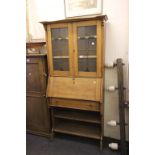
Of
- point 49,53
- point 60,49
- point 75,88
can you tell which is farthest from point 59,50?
point 75,88

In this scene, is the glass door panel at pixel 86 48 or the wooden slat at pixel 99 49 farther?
the glass door panel at pixel 86 48

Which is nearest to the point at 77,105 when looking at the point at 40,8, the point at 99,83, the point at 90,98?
the point at 90,98

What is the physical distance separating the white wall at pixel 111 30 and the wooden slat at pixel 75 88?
0.32 meters

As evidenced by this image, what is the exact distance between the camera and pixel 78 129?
8.93 ft

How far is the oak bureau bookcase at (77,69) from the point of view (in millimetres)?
Answer: 2367

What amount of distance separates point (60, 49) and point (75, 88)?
0.63 metres

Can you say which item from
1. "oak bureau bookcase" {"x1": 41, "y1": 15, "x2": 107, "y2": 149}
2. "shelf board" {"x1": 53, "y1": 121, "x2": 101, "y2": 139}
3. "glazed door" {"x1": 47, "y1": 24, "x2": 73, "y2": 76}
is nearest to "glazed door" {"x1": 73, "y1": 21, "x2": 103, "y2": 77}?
"oak bureau bookcase" {"x1": 41, "y1": 15, "x2": 107, "y2": 149}

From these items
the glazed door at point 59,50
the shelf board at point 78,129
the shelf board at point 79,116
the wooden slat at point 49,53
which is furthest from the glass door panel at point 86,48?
the shelf board at point 78,129

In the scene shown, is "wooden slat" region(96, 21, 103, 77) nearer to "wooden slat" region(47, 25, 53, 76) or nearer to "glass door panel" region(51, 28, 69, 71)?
"glass door panel" region(51, 28, 69, 71)

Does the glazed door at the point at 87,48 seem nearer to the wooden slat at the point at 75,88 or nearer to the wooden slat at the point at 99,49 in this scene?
the wooden slat at the point at 99,49

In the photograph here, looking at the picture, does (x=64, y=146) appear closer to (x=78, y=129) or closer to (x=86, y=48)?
(x=78, y=129)

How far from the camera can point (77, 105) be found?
2.53 m
